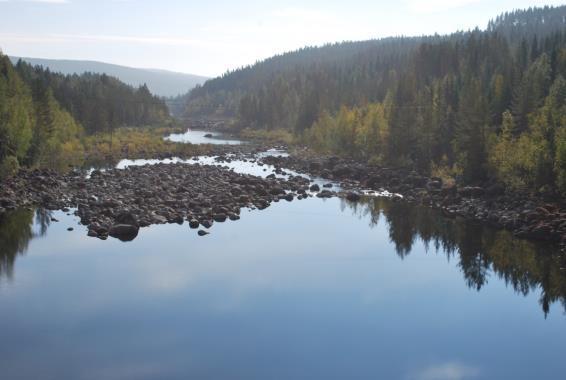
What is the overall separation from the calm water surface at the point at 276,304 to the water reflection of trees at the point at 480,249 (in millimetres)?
145

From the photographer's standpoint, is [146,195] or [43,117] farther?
[43,117]

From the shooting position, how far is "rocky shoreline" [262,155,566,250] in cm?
4153

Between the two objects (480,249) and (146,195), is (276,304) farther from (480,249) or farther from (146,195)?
(146,195)

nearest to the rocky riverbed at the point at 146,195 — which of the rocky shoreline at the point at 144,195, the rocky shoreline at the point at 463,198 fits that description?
the rocky shoreline at the point at 144,195

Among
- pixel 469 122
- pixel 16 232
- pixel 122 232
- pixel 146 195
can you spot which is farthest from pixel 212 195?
pixel 469 122

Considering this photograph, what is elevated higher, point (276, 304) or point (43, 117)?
point (43, 117)

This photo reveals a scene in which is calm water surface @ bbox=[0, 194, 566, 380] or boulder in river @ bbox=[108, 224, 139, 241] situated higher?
boulder in river @ bbox=[108, 224, 139, 241]

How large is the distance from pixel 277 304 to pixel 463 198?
104 feet

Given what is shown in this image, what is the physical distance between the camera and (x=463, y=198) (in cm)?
5375

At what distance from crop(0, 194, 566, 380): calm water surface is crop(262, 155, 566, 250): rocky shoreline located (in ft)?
7.56

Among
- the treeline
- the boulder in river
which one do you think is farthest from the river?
the treeline

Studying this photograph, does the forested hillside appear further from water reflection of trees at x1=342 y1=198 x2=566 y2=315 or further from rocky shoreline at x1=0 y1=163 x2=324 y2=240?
rocky shoreline at x1=0 y1=163 x2=324 y2=240

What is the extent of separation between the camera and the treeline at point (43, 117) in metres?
59.3

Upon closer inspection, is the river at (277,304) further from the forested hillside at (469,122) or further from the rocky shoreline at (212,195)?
the forested hillside at (469,122)
